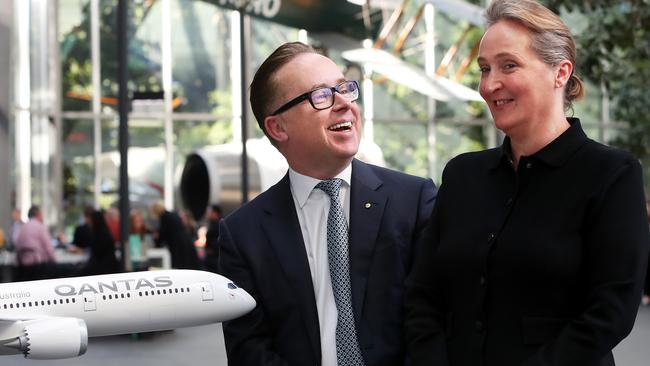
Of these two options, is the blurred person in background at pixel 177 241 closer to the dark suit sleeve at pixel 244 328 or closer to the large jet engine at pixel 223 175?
the large jet engine at pixel 223 175

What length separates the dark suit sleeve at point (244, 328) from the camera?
3.18 meters

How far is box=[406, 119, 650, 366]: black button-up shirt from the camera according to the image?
253cm

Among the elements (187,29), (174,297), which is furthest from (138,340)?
(187,29)

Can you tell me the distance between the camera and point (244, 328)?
10.6ft

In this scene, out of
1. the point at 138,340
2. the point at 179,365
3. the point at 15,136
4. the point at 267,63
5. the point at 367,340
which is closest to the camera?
the point at 367,340

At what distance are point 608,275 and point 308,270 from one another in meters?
0.94

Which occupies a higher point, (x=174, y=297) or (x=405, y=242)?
(x=405, y=242)

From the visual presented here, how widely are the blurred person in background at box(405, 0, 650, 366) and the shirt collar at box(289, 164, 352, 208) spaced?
48 centimetres

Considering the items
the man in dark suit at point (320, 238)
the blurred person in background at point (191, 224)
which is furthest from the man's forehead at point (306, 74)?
the blurred person in background at point (191, 224)

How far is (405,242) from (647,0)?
13.9 meters

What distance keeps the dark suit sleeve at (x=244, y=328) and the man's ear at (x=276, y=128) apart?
29 cm

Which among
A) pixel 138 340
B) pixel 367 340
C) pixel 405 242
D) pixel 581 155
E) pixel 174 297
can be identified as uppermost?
pixel 581 155

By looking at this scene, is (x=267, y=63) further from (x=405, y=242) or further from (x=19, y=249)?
(x=19, y=249)

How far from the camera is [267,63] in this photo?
3279 mm
